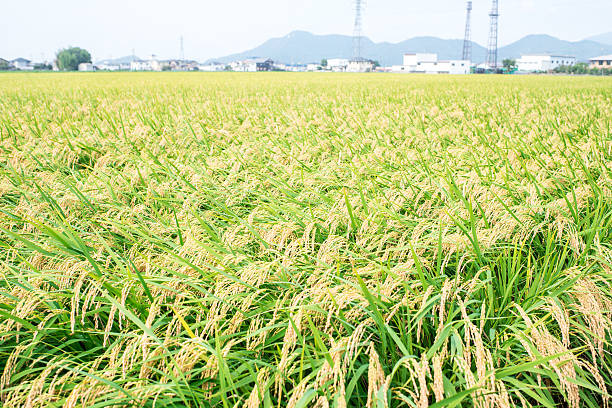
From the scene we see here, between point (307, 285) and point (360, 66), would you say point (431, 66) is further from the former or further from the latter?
point (307, 285)

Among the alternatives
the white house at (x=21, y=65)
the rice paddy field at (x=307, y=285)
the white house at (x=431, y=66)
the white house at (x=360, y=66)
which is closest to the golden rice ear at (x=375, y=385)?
the rice paddy field at (x=307, y=285)

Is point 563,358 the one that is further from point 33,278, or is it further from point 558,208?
point 33,278

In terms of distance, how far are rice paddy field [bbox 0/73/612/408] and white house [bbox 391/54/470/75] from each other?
105768 mm

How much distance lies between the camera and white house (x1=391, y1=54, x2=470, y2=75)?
4276 inches

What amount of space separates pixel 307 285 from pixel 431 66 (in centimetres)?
13585

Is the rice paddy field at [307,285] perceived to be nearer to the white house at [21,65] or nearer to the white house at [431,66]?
the white house at [431,66]

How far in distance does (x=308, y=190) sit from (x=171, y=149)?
253cm

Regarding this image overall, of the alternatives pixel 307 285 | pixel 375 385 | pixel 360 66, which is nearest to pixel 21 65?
pixel 360 66

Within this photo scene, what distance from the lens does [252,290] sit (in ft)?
6.54

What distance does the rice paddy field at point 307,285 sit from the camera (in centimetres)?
147

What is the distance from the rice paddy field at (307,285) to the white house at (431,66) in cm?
10577

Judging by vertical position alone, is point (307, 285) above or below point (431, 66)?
below

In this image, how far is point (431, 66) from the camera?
124 metres

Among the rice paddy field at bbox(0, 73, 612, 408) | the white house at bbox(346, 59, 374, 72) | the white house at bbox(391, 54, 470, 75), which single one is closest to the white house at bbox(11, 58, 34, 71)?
the white house at bbox(346, 59, 374, 72)
